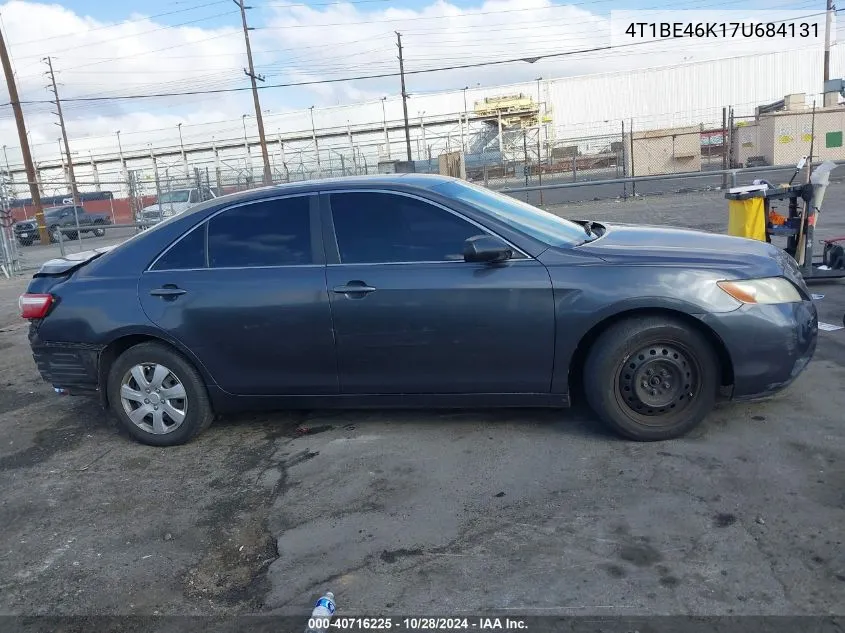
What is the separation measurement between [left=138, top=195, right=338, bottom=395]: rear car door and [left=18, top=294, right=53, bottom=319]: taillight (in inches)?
28.2

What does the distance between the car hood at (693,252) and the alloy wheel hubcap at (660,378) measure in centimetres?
52

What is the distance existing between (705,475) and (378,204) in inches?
95.1

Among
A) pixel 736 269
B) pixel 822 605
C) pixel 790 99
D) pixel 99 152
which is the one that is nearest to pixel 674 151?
pixel 790 99

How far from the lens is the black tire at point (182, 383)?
449 centimetres

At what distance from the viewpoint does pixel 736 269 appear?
3.94 m

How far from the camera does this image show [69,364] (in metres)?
4.67

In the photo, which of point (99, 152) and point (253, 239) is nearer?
point (253, 239)

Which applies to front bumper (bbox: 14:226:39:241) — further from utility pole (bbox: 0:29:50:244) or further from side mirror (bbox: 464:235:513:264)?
side mirror (bbox: 464:235:513:264)

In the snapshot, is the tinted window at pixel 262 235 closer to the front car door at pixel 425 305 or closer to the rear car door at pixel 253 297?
the rear car door at pixel 253 297

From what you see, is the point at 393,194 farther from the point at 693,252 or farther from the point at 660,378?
the point at 660,378

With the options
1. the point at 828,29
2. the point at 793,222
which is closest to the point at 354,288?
the point at 793,222

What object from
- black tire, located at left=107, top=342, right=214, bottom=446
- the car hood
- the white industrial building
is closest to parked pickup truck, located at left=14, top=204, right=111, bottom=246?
Result: the white industrial building

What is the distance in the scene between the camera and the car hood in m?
3.96

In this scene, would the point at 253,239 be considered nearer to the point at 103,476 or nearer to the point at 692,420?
the point at 103,476
